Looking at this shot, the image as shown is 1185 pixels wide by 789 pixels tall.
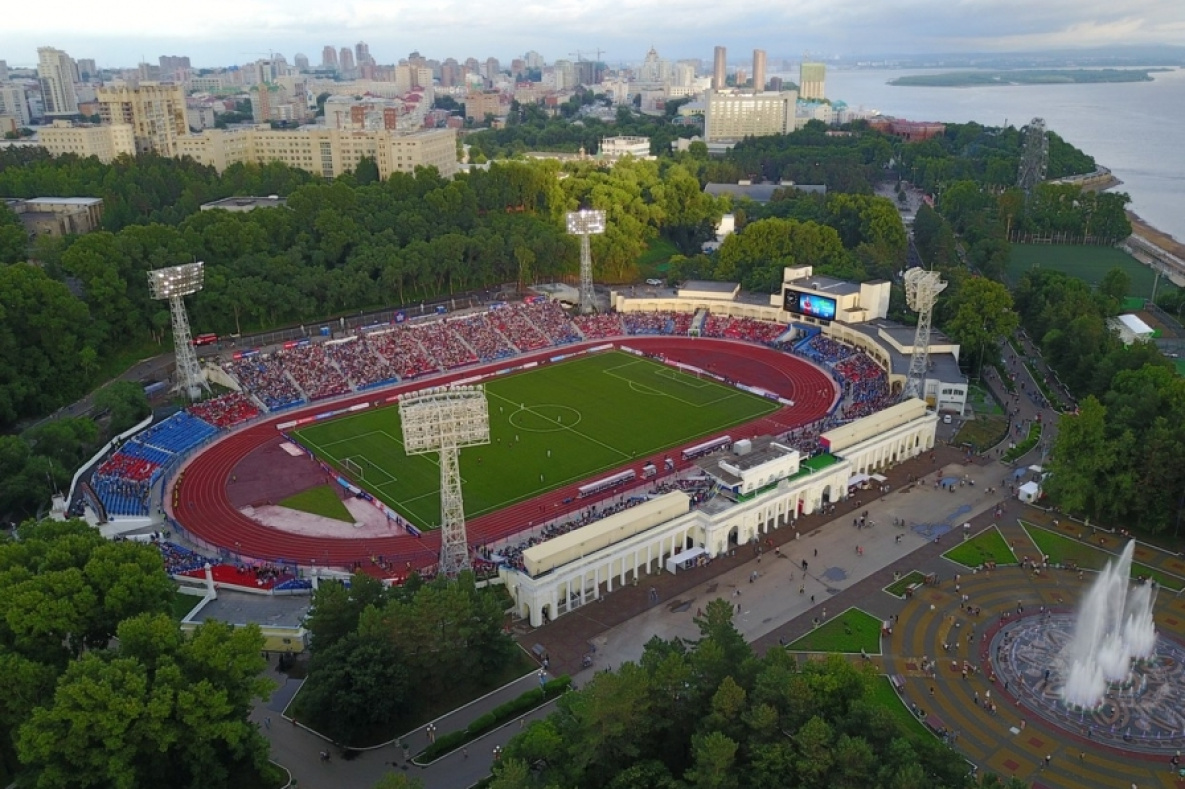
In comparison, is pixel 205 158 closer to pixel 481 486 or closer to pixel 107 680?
pixel 481 486

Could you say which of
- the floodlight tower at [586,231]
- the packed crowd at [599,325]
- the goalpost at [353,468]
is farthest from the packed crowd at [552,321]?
the goalpost at [353,468]

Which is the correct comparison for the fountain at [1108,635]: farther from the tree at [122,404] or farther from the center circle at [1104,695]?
the tree at [122,404]

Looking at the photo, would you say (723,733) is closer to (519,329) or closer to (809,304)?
(519,329)

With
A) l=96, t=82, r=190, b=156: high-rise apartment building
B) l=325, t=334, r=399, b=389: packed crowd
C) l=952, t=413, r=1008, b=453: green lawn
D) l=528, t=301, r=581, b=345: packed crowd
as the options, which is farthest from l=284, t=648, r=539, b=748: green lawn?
l=96, t=82, r=190, b=156: high-rise apartment building

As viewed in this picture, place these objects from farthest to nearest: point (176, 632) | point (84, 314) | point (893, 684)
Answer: point (84, 314), point (893, 684), point (176, 632)

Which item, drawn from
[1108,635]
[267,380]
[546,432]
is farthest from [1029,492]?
[267,380]

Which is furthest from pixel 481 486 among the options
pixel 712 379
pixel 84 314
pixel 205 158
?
pixel 205 158
